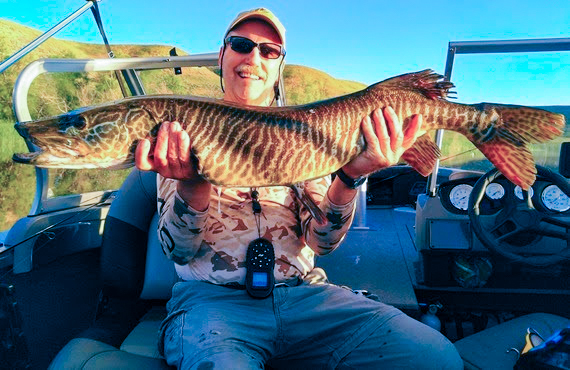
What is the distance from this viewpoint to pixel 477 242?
3873mm

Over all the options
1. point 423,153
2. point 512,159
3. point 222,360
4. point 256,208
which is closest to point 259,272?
point 256,208

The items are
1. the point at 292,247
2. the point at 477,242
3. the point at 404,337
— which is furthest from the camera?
the point at 477,242

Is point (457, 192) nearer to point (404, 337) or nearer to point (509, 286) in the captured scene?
point (509, 286)

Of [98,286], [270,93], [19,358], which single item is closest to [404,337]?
[270,93]

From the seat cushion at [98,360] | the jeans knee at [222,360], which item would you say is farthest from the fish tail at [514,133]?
the seat cushion at [98,360]

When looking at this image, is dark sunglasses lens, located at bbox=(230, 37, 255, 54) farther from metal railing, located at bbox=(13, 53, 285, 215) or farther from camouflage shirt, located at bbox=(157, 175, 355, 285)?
metal railing, located at bbox=(13, 53, 285, 215)

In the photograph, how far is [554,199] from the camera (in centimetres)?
375

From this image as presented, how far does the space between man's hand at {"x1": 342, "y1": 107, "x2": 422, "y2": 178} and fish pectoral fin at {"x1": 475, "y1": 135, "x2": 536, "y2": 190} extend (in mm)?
514

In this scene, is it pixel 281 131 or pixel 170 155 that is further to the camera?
pixel 281 131

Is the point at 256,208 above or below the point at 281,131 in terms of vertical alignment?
below

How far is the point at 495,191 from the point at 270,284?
2.48 m

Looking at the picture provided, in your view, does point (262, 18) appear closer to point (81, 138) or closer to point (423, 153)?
point (423, 153)

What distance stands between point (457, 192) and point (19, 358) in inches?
150

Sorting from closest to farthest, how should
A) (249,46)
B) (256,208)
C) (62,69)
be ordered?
1. (256,208)
2. (249,46)
3. (62,69)
